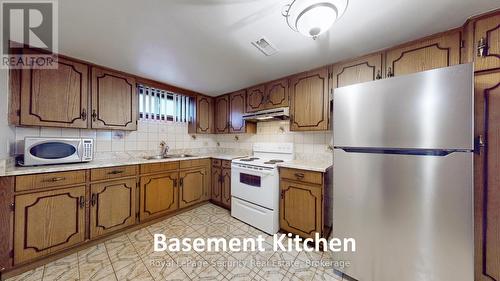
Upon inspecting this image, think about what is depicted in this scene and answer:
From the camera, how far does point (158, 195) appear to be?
7.97ft

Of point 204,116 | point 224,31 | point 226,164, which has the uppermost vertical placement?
point 224,31

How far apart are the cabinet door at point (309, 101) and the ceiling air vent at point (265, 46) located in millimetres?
679

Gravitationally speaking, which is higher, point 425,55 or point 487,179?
point 425,55

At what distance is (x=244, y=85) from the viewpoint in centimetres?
286

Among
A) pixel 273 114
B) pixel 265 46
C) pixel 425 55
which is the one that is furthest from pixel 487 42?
pixel 273 114

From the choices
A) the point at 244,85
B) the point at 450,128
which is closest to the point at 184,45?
the point at 244,85

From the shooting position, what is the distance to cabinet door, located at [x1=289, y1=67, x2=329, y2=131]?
6.85 ft

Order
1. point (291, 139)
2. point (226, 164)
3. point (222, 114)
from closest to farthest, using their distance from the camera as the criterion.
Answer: point (291, 139)
point (226, 164)
point (222, 114)

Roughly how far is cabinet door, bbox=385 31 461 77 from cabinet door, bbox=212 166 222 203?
2600mm

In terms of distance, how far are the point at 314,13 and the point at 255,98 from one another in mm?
1861

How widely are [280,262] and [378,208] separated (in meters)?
1.01

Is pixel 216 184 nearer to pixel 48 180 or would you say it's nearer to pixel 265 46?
pixel 48 180

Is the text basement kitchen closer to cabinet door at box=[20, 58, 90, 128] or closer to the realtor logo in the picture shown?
cabinet door at box=[20, 58, 90, 128]

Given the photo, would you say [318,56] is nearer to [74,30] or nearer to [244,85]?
[244,85]
